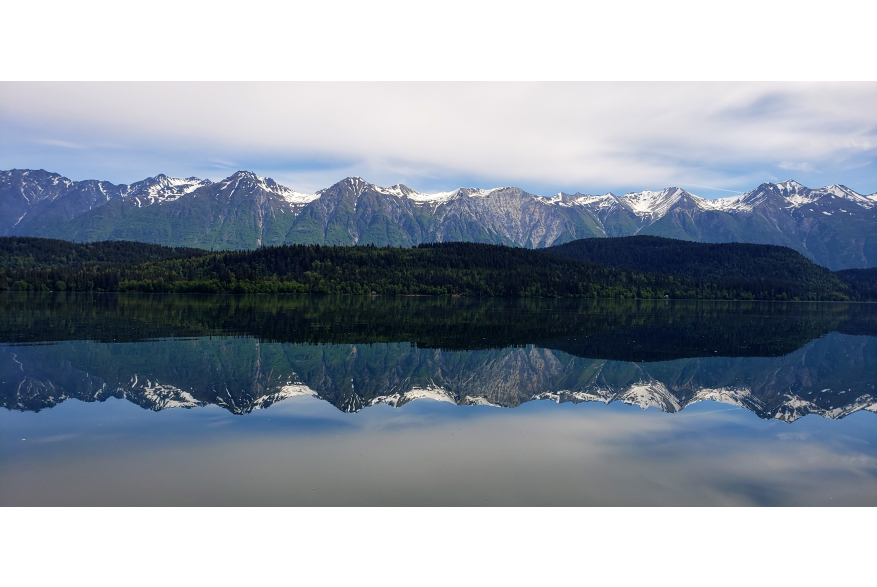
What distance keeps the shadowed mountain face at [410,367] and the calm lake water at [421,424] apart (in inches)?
9.9

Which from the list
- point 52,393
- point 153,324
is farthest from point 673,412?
point 153,324

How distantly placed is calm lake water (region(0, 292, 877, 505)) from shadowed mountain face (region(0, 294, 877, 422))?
0.25 metres

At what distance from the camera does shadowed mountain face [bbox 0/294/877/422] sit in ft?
91.4

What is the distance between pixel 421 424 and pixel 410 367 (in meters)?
13.9

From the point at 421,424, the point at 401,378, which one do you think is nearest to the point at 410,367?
the point at 401,378

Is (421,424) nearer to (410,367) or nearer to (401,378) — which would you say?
(401,378)

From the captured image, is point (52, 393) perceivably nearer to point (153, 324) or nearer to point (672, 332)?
point (153, 324)

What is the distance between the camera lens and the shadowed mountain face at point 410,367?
91.4ft

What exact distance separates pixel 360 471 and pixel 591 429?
11.2 metres

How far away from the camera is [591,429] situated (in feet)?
74.5

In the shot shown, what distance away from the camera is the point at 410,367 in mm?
36375

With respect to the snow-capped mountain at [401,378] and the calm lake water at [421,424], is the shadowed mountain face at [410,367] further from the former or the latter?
the calm lake water at [421,424]
